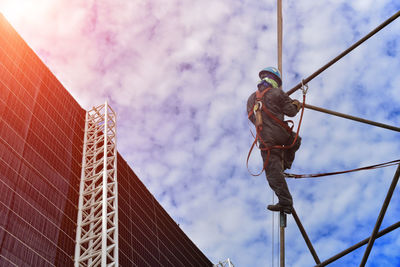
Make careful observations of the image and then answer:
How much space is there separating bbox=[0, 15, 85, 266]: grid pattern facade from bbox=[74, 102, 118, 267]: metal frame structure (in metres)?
0.43

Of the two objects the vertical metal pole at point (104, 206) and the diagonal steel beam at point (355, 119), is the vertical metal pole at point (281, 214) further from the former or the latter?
the vertical metal pole at point (104, 206)

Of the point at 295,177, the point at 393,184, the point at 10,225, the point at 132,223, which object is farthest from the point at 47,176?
the point at 393,184

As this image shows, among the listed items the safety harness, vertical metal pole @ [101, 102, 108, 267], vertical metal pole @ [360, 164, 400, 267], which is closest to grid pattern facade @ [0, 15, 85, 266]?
vertical metal pole @ [101, 102, 108, 267]

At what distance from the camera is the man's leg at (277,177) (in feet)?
19.2

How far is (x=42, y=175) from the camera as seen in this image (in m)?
Answer: 18.4

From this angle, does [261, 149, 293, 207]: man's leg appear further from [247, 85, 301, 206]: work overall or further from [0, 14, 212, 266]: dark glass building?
[0, 14, 212, 266]: dark glass building

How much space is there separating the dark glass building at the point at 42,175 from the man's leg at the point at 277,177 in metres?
11.5

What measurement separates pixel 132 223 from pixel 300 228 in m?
19.0

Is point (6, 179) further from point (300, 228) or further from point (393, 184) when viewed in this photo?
point (393, 184)

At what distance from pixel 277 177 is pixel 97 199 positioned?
17.4 meters

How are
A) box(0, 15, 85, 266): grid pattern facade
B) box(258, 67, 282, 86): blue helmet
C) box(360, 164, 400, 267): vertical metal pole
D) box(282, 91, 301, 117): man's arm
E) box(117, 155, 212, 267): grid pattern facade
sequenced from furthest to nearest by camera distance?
box(117, 155, 212, 267): grid pattern facade < box(0, 15, 85, 266): grid pattern facade < box(258, 67, 282, 86): blue helmet < box(282, 91, 301, 117): man's arm < box(360, 164, 400, 267): vertical metal pole

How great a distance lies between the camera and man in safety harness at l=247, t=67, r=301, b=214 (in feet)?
19.9

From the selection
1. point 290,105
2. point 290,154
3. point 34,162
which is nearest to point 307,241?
point 290,154

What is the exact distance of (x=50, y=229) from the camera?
57.9 ft
